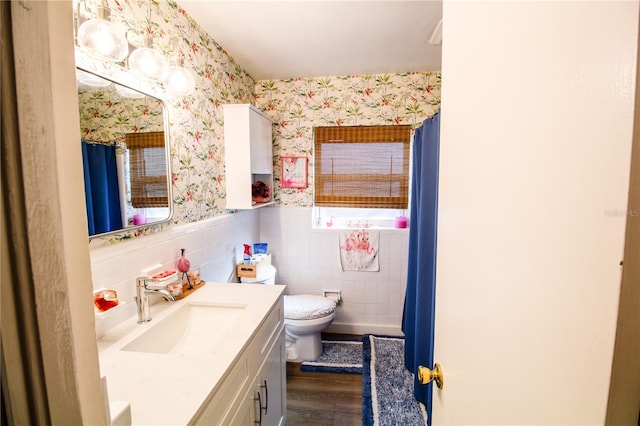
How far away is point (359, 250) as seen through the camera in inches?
107

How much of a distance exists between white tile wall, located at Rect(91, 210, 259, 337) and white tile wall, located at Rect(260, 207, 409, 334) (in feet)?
1.38

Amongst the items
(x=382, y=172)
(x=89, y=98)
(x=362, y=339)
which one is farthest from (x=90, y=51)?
(x=362, y=339)

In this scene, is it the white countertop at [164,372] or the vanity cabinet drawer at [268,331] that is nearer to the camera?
the white countertop at [164,372]

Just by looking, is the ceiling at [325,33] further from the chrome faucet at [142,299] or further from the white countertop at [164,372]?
the white countertop at [164,372]

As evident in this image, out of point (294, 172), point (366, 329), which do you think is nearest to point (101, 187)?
point (294, 172)

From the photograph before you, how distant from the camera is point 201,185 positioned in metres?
1.84

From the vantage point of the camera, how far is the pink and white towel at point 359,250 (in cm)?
270

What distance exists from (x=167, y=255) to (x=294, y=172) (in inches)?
59.4

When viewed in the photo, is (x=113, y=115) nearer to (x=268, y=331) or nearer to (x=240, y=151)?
(x=240, y=151)

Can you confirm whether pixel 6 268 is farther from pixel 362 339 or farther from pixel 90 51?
pixel 362 339

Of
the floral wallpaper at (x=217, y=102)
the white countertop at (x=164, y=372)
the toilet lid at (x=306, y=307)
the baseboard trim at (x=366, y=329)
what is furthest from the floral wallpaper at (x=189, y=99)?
the baseboard trim at (x=366, y=329)

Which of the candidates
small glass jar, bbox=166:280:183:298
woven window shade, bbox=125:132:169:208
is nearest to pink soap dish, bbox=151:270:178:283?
small glass jar, bbox=166:280:183:298

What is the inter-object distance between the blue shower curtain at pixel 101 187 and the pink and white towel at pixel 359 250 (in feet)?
6.19

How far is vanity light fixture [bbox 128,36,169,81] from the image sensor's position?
1229 millimetres
